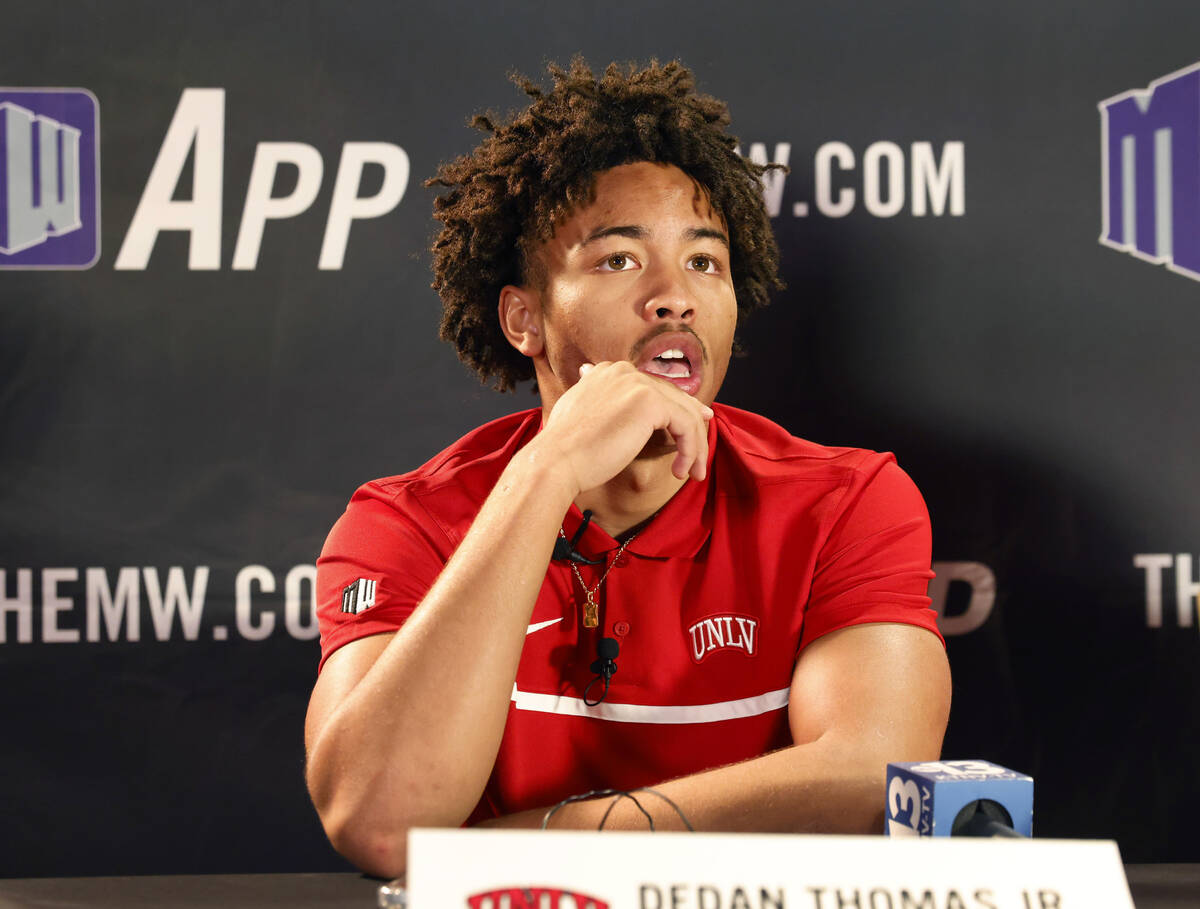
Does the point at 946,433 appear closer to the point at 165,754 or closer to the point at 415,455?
the point at 415,455

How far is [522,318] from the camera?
171 cm

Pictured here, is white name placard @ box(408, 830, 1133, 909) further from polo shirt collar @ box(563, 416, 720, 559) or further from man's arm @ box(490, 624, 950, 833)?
polo shirt collar @ box(563, 416, 720, 559)

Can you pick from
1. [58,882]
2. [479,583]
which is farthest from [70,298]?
[479,583]

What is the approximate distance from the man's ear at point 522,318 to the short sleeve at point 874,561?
0.52 metres

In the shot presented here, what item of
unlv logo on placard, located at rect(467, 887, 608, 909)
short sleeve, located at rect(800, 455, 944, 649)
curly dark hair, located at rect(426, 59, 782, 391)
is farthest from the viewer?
curly dark hair, located at rect(426, 59, 782, 391)

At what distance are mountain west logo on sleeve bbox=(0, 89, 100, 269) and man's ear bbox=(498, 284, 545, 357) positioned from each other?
2.39 ft

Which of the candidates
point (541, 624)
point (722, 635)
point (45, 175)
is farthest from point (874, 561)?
point (45, 175)

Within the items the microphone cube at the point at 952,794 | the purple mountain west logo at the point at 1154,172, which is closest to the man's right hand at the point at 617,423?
the microphone cube at the point at 952,794

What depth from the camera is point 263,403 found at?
1.90 metres

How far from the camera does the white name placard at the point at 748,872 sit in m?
0.73

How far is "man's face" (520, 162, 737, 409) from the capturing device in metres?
1.52

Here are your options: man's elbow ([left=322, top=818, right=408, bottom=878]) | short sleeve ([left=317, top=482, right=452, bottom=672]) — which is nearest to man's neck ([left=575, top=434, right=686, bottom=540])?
short sleeve ([left=317, top=482, right=452, bottom=672])

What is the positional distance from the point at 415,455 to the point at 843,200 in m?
0.85

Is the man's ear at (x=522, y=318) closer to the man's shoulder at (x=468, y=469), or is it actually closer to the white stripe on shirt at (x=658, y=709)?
the man's shoulder at (x=468, y=469)
